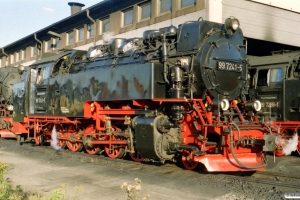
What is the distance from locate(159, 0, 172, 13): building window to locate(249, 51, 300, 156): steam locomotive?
4.53m

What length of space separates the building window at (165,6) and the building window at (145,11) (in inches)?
34.4

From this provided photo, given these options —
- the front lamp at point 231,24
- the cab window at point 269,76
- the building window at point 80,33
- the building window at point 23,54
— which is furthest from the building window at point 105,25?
the building window at point 23,54

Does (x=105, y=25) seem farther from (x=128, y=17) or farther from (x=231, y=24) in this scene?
(x=231, y=24)

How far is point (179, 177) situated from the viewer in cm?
701

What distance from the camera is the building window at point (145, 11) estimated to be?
15.6m

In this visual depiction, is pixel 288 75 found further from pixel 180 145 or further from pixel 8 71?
pixel 8 71

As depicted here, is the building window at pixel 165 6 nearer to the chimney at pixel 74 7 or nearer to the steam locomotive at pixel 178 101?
the steam locomotive at pixel 178 101

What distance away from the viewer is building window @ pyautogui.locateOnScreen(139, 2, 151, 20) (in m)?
15.6

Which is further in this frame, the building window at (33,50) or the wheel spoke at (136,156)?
the building window at (33,50)

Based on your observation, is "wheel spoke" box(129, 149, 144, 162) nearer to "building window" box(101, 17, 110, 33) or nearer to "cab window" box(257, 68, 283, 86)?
"cab window" box(257, 68, 283, 86)

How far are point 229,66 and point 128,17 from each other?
33.5 feet

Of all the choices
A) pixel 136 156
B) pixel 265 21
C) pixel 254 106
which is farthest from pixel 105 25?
pixel 254 106

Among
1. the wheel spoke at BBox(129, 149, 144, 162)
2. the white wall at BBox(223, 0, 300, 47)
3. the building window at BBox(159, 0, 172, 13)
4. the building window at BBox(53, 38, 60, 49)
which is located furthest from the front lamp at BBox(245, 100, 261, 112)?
the building window at BBox(53, 38, 60, 49)

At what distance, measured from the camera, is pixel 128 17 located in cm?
1711
